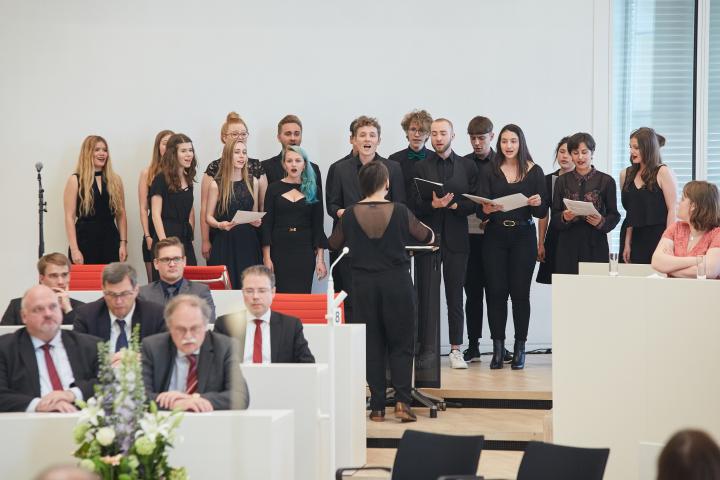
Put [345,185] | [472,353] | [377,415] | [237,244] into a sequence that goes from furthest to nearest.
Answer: [472,353] < [237,244] < [345,185] < [377,415]

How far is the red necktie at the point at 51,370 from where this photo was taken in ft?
16.8

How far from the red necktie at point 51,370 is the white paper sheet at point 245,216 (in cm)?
305

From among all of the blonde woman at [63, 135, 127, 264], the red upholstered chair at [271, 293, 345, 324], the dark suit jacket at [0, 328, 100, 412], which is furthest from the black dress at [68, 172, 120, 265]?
the dark suit jacket at [0, 328, 100, 412]

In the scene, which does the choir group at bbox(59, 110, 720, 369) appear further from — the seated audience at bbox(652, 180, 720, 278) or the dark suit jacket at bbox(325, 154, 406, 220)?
the seated audience at bbox(652, 180, 720, 278)

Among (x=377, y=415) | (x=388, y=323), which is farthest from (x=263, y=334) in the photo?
(x=377, y=415)

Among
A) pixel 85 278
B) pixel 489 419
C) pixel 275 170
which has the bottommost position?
pixel 489 419

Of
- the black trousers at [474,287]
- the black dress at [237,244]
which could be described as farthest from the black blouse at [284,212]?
the black trousers at [474,287]

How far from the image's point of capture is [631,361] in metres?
5.56

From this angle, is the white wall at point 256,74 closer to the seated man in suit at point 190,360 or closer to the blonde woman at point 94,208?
the blonde woman at point 94,208

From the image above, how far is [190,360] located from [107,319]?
94 cm

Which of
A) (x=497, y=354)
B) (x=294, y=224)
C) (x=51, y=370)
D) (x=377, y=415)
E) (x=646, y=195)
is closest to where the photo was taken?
(x=51, y=370)

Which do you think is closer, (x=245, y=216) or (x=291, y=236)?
(x=245, y=216)

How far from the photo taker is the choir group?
26.0ft

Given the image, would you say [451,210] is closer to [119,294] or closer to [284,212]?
[284,212]
